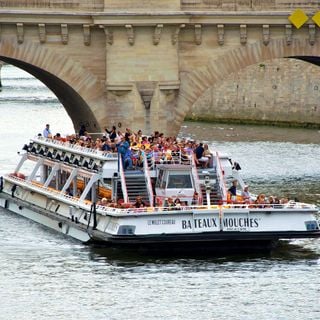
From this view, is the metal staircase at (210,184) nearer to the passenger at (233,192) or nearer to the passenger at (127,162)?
the passenger at (233,192)

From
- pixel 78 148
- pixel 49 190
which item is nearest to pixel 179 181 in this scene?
pixel 78 148

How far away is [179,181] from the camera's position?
4459cm

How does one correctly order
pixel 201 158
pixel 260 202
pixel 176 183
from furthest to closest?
pixel 201 158, pixel 176 183, pixel 260 202

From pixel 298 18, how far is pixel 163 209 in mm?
13133

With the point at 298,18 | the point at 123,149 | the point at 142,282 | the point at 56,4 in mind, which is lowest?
the point at 142,282

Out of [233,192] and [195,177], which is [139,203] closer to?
[195,177]

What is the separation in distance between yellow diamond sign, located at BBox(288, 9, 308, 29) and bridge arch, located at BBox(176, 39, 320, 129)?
629 millimetres

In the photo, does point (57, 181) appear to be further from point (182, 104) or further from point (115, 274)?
point (115, 274)

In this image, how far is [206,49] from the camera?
53969mm

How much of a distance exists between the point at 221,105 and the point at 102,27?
124ft

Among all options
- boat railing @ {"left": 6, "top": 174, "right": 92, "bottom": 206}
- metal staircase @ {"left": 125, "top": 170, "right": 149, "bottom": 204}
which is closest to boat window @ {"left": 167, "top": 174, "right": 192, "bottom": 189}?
metal staircase @ {"left": 125, "top": 170, "right": 149, "bottom": 204}

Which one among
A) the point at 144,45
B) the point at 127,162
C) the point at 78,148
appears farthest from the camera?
the point at 144,45

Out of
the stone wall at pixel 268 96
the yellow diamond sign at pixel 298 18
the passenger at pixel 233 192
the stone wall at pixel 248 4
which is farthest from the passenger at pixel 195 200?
the stone wall at pixel 268 96

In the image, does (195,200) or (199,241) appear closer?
(199,241)
